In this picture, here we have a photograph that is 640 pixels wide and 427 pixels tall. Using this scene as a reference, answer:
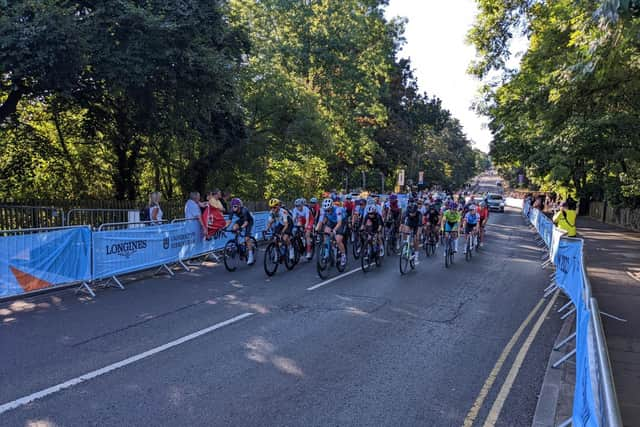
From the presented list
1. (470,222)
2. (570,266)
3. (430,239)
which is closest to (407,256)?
(430,239)

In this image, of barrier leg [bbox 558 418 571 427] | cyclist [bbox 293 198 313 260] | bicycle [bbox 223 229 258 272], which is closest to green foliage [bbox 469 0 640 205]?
barrier leg [bbox 558 418 571 427]

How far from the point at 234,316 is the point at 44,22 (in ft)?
26.8

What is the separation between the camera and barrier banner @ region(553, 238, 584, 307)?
8.68m

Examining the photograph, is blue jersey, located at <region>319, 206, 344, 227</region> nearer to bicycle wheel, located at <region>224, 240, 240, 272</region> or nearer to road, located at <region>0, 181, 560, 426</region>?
road, located at <region>0, 181, 560, 426</region>

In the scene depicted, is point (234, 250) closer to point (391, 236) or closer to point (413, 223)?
point (413, 223)

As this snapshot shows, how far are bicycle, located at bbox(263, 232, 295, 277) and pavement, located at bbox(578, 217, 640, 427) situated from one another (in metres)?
6.92

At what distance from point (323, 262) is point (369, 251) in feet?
6.09

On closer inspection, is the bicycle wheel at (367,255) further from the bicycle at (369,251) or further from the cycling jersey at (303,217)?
the cycling jersey at (303,217)

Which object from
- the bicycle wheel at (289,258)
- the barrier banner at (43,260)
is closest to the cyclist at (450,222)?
the bicycle wheel at (289,258)

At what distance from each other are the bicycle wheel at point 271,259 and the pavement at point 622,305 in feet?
22.6

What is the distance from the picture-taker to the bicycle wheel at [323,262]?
1185 cm

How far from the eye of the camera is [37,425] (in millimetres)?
4527

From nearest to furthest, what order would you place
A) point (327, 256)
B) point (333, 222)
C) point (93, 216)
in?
point (327, 256) < point (333, 222) < point (93, 216)

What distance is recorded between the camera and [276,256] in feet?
40.2
